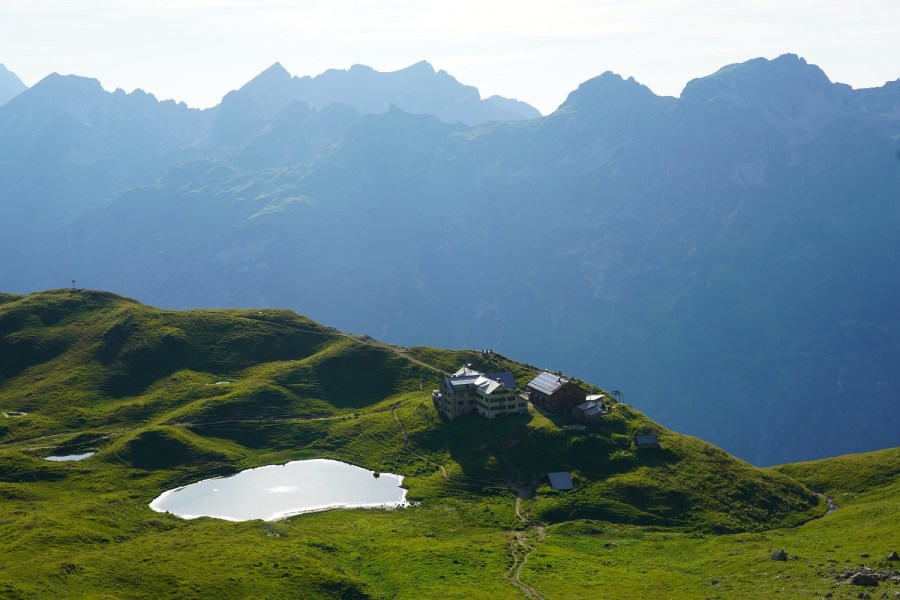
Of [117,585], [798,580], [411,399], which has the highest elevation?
[411,399]

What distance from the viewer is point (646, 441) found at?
469 ft

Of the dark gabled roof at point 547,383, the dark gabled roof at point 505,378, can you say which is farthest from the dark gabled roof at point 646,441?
the dark gabled roof at point 505,378

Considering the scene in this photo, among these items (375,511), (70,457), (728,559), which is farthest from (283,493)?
(728,559)

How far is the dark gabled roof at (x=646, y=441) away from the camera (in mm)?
142500

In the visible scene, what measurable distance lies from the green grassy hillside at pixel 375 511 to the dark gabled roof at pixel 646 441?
5.35ft

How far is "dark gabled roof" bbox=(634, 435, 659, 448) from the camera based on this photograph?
142500mm

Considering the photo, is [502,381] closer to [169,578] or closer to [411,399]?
[411,399]

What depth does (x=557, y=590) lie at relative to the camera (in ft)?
316

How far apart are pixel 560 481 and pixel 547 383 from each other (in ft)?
107

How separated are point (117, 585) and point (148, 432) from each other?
248 feet

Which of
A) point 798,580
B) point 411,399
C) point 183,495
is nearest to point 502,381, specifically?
point 411,399

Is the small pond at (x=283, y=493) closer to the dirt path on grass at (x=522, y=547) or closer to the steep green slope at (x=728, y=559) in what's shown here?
the dirt path on grass at (x=522, y=547)

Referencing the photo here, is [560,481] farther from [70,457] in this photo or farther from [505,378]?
[70,457]

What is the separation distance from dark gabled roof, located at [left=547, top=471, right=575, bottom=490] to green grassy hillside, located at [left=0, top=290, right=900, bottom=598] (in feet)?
5.00
